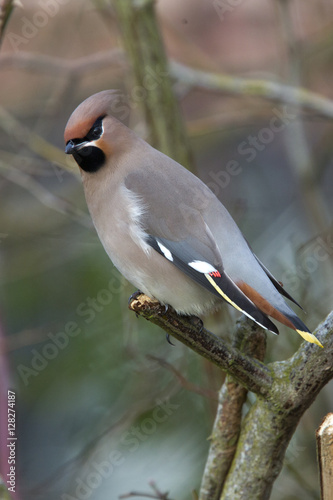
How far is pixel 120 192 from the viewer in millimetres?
2455

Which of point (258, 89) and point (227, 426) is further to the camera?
point (258, 89)

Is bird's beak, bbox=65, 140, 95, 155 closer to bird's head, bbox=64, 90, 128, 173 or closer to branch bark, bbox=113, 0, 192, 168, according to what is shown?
bird's head, bbox=64, 90, 128, 173


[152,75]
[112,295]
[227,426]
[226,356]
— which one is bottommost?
[227,426]

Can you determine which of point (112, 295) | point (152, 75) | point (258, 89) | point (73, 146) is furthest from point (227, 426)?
point (112, 295)

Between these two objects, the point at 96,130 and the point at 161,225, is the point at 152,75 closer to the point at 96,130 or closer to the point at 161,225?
the point at 96,130

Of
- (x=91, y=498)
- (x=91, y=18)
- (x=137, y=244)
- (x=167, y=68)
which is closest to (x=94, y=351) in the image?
(x=91, y=498)

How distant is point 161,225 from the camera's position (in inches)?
93.6

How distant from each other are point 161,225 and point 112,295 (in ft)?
6.61

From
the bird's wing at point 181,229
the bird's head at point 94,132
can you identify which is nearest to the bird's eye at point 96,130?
the bird's head at point 94,132

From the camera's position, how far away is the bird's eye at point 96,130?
94.3 inches

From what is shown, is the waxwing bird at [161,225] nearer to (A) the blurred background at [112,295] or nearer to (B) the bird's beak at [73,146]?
(B) the bird's beak at [73,146]

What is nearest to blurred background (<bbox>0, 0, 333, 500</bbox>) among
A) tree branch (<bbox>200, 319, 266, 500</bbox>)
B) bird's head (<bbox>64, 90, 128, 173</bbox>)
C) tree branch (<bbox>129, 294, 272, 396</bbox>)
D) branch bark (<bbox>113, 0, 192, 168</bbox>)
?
branch bark (<bbox>113, 0, 192, 168</bbox>)

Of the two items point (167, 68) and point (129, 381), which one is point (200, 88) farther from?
point (129, 381)

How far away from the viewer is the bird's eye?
2396 millimetres
